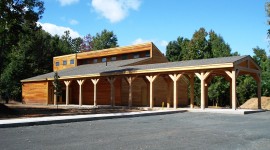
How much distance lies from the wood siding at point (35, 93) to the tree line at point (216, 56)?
1747cm

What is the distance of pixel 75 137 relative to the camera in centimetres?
878

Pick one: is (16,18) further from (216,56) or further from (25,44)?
(25,44)

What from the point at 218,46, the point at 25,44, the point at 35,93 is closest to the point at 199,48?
the point at 218,46

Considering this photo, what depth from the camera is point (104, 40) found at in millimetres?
72375

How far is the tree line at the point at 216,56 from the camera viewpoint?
33781 millimetres

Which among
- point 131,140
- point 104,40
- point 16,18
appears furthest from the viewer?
point 104,40

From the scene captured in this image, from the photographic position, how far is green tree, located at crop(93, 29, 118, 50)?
71.4m

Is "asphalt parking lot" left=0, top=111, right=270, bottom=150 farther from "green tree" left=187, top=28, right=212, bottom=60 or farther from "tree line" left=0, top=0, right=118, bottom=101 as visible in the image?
"green tree" left=187, top=28, right=212, bottom=60

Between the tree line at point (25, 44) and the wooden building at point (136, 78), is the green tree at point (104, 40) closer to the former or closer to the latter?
the tree line at point (25, 44)

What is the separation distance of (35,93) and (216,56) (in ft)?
74.3

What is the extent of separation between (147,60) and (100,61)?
9.19 meters

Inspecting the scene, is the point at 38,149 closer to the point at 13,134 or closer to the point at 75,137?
the point at 75,137

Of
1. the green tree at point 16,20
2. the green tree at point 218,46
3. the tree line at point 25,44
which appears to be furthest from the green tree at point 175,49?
the green tree at point 16,20

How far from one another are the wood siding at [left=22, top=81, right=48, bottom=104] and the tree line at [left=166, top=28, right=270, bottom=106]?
17475 mm
